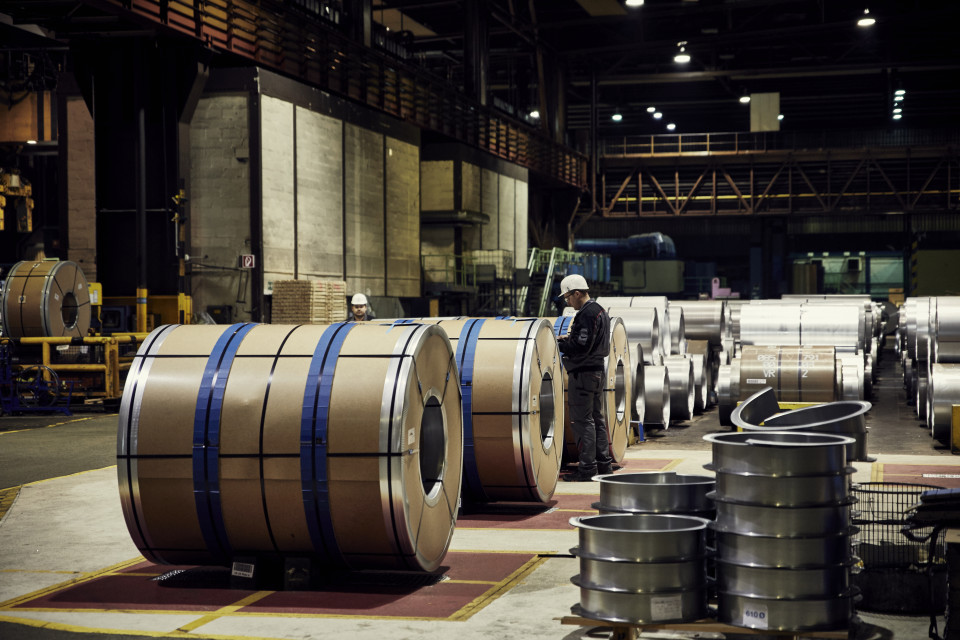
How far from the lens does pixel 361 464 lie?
5.48m

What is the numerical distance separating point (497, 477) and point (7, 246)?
3427 centimetres

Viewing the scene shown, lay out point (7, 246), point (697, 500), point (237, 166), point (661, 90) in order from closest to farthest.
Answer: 1. point (697, 500)
2. point (237, 166)
3. point (7, 246)
4. point (661, 90)

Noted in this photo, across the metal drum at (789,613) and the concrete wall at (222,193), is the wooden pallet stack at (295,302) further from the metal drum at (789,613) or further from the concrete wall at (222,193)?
the metal drum at (789,613)

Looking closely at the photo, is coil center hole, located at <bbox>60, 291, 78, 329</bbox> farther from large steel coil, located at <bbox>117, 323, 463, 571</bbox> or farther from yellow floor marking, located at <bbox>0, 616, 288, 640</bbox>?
yellow floor marking, located at <bbox>0, 616, 288, 640</bbox>

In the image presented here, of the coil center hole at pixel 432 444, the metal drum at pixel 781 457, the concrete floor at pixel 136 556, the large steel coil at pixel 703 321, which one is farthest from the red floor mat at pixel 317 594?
the large steel coil at pixel 703 321

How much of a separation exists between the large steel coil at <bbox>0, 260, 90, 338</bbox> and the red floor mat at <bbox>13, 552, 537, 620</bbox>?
1482 centimetres

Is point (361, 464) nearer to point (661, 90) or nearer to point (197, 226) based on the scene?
point (197, 226)

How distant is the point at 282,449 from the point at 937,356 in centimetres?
1094

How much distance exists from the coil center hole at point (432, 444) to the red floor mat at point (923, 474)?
5.37 metres

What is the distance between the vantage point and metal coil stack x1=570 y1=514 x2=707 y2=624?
451 centimetres

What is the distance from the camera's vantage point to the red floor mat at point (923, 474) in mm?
9977

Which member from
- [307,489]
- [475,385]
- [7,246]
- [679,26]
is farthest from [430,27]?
[307,489]

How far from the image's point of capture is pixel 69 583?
615cm

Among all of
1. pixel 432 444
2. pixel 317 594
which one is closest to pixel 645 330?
pixel 432 444
